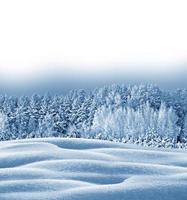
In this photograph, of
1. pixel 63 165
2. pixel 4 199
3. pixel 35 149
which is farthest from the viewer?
pixel 35 149

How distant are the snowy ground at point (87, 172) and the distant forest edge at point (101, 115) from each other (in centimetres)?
4940

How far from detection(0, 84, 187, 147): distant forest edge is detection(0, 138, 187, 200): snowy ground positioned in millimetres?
49404

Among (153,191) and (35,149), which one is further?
(35,149)

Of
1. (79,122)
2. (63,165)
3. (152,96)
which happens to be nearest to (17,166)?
(63,165)

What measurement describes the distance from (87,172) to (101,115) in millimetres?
59989

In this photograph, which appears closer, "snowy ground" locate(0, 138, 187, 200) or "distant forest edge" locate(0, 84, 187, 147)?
"snowy ground" locate(0, 138, 187, 200)

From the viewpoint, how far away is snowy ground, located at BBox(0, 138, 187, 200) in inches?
298

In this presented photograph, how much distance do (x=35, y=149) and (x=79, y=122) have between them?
56.1 m

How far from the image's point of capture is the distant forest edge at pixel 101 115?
64.3 metres

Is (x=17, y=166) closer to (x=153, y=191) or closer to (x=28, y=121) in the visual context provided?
(x=153, y=191)

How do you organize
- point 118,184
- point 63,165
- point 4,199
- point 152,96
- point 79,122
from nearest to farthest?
point 4,199, point 118,184, point 63,165, point 79,122, point 152,96

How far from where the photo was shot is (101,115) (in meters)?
68.6

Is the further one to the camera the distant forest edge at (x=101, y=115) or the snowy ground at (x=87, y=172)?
the distant forest edge at (x=101, y=115)

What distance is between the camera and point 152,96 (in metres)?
73.6
